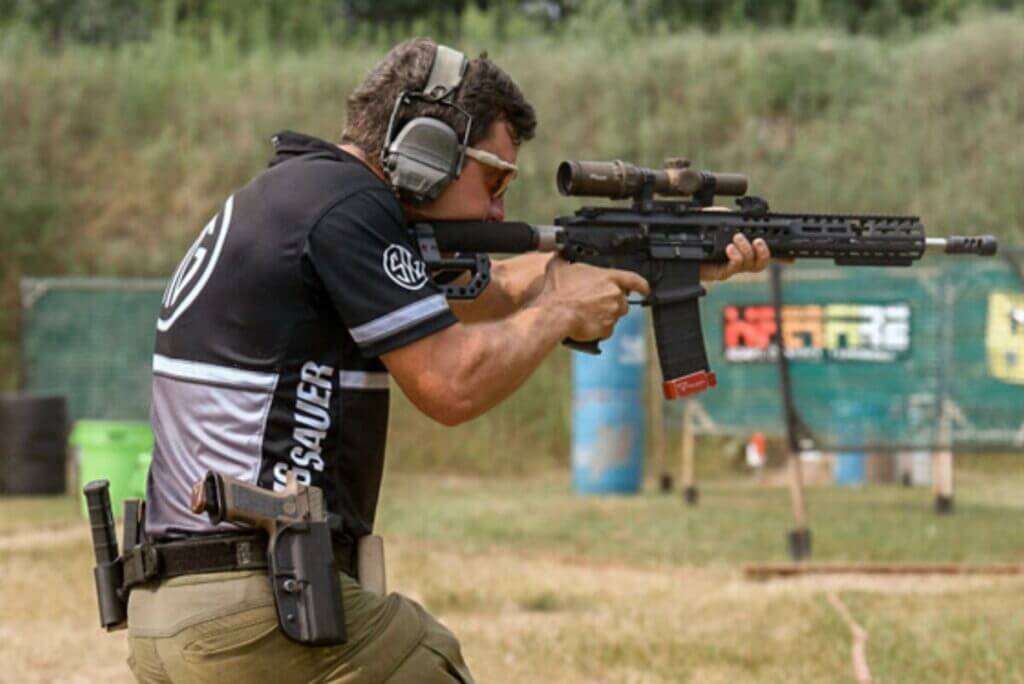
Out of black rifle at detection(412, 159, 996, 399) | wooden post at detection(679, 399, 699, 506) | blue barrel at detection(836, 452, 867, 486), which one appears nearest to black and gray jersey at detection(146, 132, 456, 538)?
black rifle at detection(412, 159, 996, 399)

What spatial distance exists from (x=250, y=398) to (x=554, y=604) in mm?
5695

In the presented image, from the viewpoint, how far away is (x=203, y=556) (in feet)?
11.8

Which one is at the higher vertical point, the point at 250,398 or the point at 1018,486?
the point at 250,398

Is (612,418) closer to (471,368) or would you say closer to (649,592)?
(649,592)

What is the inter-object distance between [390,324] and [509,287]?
100 cm

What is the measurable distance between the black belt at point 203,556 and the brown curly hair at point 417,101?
0.94 meters

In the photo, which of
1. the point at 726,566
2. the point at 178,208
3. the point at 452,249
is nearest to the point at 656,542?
the point at 726,566

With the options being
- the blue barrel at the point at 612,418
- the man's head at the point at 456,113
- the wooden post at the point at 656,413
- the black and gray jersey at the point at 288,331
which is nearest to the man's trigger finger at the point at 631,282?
the man's head at the point at 456,113

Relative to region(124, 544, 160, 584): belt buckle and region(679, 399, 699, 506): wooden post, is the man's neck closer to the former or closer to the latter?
region(124, 544, 160, 584): belt buckle

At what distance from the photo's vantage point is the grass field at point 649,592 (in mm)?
7344

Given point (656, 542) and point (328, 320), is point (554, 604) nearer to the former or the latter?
point (656, 542)

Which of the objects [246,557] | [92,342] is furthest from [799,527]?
[92,342]

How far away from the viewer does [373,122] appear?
150 inches

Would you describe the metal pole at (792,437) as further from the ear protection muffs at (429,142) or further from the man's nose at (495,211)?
the ear protection muffs at (429,142)
